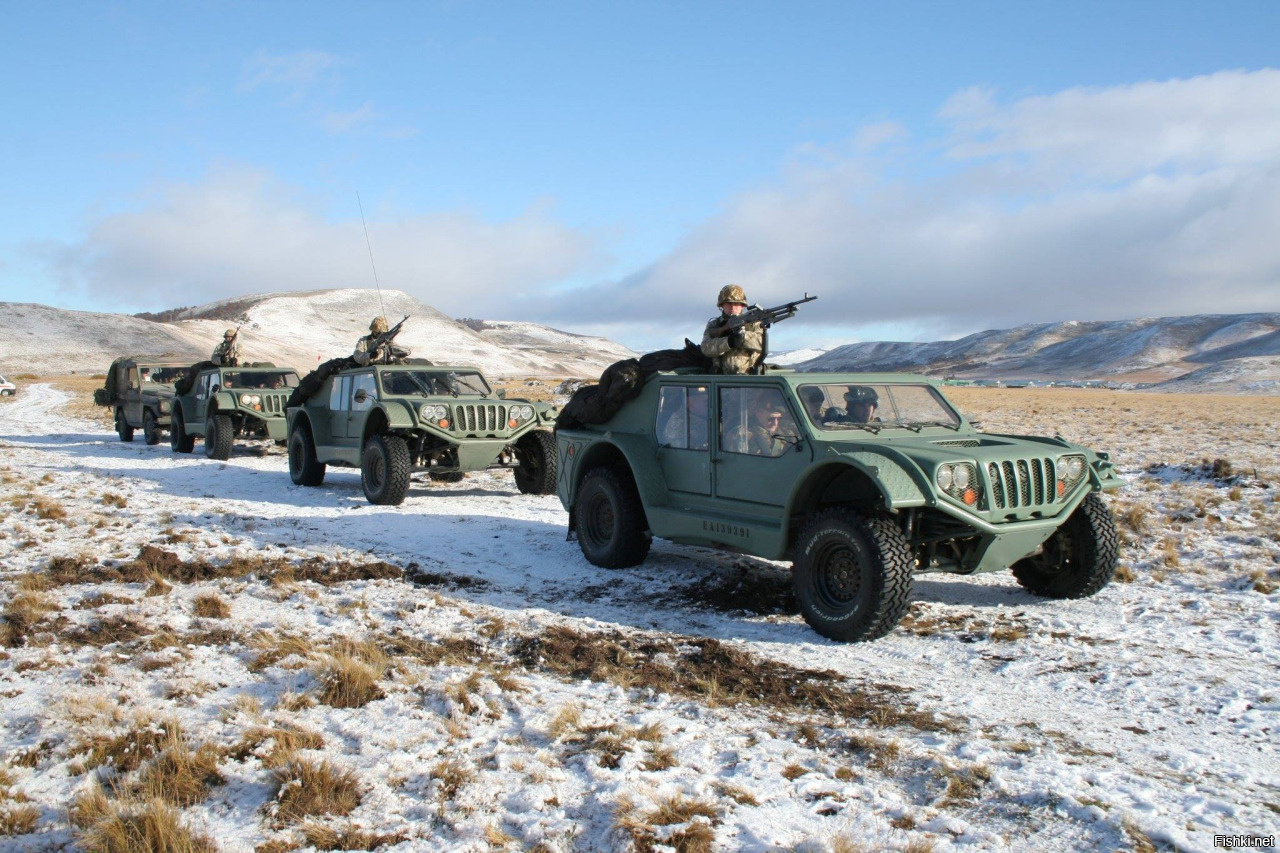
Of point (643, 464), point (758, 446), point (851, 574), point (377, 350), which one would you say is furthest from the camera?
point (377, 350)

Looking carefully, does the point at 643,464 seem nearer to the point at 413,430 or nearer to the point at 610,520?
the point at 610,520

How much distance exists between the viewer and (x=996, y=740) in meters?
4.40

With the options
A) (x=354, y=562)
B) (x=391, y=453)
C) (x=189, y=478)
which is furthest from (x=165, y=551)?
(x=189, y=478)

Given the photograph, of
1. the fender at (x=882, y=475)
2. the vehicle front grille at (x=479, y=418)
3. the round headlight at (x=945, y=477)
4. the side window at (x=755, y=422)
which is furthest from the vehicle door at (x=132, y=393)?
the round headlight at (x=945, y=477)

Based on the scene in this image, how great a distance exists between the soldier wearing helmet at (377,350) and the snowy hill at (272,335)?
64001 millimetres

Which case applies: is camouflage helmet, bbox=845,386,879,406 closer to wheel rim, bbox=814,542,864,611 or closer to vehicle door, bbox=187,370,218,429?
wheel rim, bbox=814,542,864,611

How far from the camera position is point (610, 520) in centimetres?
811

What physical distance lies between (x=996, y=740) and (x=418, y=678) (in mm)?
2796

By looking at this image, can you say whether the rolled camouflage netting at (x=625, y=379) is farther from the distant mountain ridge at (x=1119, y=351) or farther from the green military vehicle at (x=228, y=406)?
the distant mountain ridge at (x=1119, y=351)

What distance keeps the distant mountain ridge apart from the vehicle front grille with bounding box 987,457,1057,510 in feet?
381

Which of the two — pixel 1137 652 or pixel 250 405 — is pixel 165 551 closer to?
pixel 1137 652

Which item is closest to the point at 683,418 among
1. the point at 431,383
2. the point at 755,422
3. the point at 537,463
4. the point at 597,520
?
the point at 755,422

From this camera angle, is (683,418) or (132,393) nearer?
(683,418)

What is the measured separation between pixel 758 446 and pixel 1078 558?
7.36 ft
